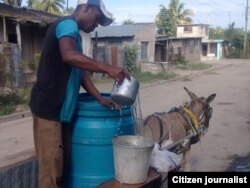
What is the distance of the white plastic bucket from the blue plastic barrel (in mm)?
145

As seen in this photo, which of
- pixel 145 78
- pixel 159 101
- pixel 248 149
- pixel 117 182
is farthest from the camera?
pixel 145 78

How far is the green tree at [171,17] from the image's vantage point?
5128 cm

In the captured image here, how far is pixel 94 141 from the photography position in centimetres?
286

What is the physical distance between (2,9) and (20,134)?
724 centimetres

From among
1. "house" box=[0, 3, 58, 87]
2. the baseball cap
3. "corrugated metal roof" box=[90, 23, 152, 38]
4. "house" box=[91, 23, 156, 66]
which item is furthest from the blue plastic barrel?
"corrugated metal roof" box=[90, 23, 152, 38]

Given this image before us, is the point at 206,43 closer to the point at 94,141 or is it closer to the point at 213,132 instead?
the point at 213,132

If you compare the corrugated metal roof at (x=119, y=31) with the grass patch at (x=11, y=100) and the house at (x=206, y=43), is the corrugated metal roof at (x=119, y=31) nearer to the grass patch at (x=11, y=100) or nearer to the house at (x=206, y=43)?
the grass patch at (x=11, y=100)

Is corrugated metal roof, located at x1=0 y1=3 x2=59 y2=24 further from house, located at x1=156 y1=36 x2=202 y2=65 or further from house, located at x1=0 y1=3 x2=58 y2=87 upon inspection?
house, located at x1=156 y1=36 x2=202 y2=65

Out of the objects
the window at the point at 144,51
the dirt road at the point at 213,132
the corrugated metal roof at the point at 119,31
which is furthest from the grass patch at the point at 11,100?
the window at the point at 144,51

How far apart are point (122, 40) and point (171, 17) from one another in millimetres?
31534

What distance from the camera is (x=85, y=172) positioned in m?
2.93

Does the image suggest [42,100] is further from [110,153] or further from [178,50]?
[178,50]

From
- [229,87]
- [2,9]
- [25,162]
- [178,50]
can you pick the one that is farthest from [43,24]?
[178,50]

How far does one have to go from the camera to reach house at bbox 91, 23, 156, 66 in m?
21.2
